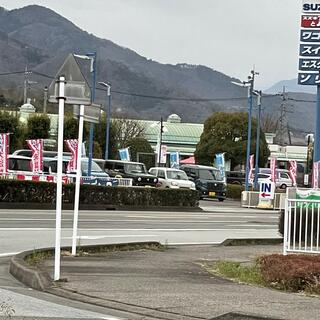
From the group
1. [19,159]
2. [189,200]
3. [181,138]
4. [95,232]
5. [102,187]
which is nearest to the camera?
[95,232]

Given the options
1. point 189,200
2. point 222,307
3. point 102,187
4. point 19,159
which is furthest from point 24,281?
point 19,159

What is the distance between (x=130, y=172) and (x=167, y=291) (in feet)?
116

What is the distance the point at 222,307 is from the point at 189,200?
27372mm

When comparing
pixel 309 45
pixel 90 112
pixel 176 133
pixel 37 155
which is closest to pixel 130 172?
pixel 37 155

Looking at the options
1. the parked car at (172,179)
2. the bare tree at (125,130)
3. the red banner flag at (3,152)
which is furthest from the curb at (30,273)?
the bare tree at (125,130)

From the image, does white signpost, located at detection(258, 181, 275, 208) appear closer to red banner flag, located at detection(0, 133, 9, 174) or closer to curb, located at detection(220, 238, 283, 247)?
red banner flag, located at detection(0, 133, 9, 174)

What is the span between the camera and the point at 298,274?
32.7ft

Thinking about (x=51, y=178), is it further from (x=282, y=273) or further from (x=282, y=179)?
(x=282, y=179)

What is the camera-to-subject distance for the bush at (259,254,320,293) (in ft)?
32.4

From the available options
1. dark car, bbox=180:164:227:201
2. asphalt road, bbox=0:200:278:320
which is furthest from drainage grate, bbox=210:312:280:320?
dark car, bbox=180:164:227:201

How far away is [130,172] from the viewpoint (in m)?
44.8

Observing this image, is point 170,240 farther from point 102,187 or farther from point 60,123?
point 102,187

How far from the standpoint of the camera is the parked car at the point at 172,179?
44531mm

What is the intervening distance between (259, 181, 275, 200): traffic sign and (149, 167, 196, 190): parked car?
4674 millimetres
